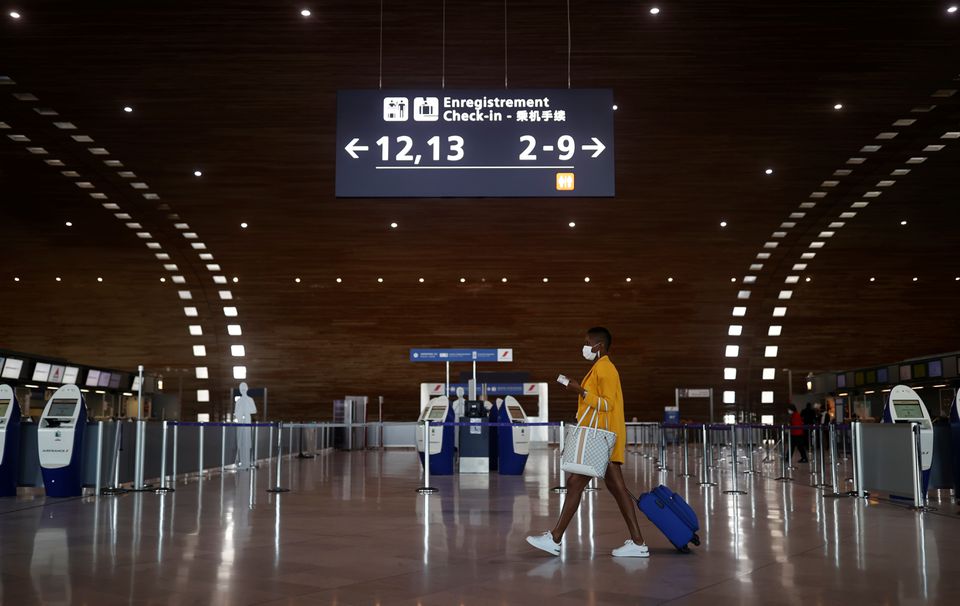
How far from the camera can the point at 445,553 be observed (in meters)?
6.07

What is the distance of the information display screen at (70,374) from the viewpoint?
1013 inches

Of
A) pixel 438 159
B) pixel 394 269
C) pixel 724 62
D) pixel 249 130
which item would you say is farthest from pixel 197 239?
pixel 438 159

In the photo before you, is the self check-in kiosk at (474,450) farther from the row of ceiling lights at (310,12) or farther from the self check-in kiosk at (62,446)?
the row of ceiling lights at (310,12)

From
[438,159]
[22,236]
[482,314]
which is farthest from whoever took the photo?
[482,314]

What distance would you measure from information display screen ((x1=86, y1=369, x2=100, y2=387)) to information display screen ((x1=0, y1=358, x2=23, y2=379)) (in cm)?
472

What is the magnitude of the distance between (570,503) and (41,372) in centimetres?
2211

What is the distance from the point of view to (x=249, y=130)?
1698 cm

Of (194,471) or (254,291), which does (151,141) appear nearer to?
(194,471)

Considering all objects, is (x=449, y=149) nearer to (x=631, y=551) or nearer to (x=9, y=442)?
(x=631, y=551)

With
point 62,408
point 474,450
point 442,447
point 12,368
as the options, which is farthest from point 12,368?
point 474,450

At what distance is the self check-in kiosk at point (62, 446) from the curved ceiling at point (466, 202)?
565 centimetres

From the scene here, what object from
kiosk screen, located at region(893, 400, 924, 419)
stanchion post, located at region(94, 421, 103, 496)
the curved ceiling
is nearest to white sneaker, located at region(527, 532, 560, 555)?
stanchion post, located at region(94, 421, 103, 496)

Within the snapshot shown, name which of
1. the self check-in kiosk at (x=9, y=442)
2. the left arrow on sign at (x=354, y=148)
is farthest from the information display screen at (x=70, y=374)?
the left arrow on sign at (x=354, y=148)

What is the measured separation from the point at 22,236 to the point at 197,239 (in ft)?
16.9
